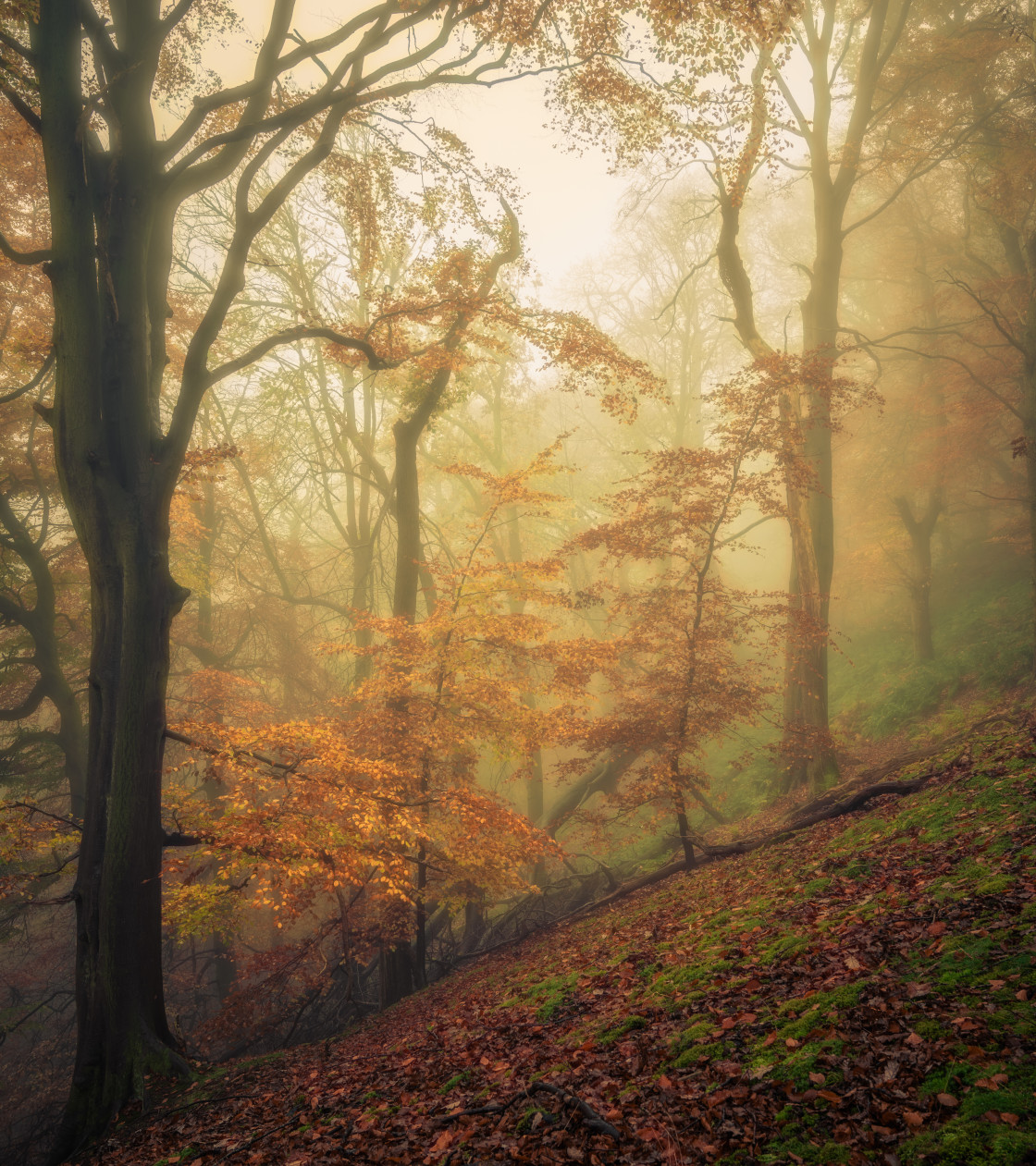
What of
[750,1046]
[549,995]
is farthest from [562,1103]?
[549,995]

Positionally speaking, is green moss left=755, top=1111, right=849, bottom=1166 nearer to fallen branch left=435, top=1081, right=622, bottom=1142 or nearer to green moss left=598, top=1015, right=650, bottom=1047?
fallen branch left=435, top=1081, right=622, bottom=1142

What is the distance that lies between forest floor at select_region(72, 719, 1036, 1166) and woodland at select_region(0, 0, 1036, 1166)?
0.03 meters

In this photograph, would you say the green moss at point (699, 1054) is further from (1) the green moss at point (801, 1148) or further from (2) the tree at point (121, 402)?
(2) the tree at point (121, 402)

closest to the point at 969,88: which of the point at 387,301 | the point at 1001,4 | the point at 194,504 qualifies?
the point at 1001,4

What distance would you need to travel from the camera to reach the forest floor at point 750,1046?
8.64ft

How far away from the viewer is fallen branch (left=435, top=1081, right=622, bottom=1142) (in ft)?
9.69

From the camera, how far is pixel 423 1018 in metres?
7.01

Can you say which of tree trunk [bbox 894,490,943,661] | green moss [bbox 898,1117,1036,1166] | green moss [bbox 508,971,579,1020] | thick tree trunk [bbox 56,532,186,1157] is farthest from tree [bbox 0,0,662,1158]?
tree trunk [bbox 894,490,943,661]

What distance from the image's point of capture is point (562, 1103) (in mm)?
3295

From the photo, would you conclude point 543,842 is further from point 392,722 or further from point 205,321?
point 205,321

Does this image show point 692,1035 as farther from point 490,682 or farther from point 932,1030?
point 490,682

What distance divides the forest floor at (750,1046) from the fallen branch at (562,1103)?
13 millimetres

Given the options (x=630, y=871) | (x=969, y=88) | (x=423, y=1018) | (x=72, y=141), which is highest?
(x=969, y=88)

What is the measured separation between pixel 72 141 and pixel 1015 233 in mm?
17137
